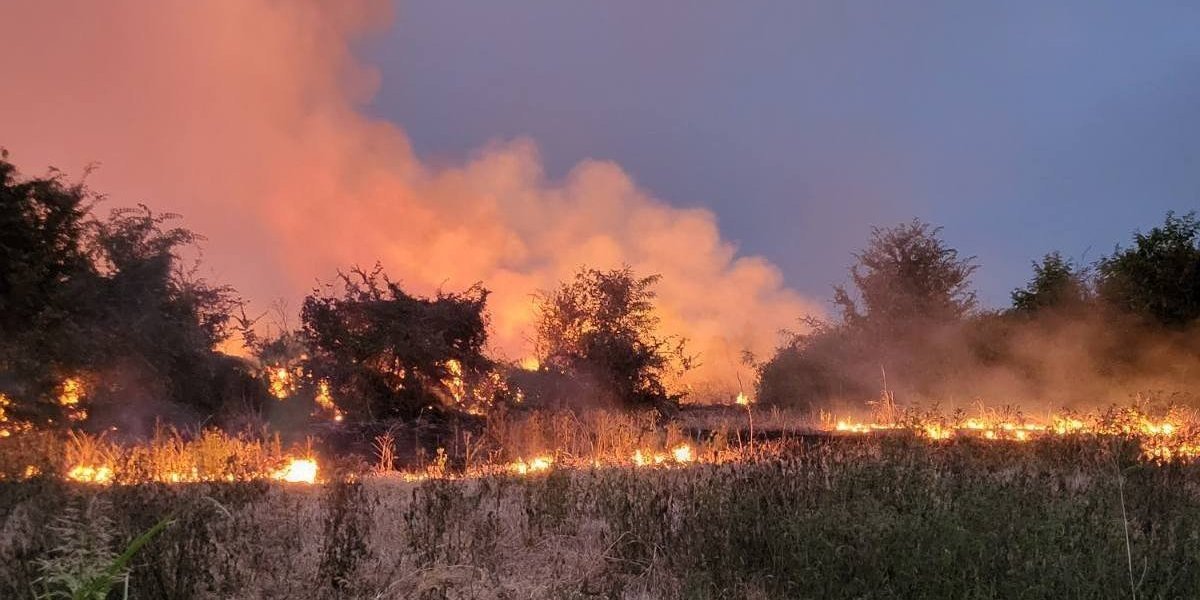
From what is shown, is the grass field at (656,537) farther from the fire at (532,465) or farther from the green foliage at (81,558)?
the fire at (532,465)

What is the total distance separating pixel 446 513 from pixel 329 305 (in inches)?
409

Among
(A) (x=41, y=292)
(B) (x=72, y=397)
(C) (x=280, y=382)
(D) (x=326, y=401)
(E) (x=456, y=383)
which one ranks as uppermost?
(A) (x=41, y=292)

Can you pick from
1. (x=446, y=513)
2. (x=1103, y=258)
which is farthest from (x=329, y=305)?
(x=1103, y=258)

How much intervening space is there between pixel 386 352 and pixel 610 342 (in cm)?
630

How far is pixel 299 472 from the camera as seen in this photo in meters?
8.92

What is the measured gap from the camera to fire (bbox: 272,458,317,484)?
28.4 feet

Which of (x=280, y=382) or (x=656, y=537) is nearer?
(x=656, y=537)

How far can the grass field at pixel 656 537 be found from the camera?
419cm

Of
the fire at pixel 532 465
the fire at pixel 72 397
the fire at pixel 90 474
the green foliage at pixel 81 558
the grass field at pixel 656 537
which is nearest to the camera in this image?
the green foliage at pixel 81 558

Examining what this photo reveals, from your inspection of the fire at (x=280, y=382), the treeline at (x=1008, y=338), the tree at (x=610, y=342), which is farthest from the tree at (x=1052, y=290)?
the fire at (x=280, y=382)

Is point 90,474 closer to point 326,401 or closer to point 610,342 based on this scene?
point 326,401

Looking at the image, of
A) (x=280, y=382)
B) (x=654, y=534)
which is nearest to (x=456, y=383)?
(x=280, y=382)

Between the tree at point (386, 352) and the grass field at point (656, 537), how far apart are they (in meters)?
8.20

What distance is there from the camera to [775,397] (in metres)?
22.7
